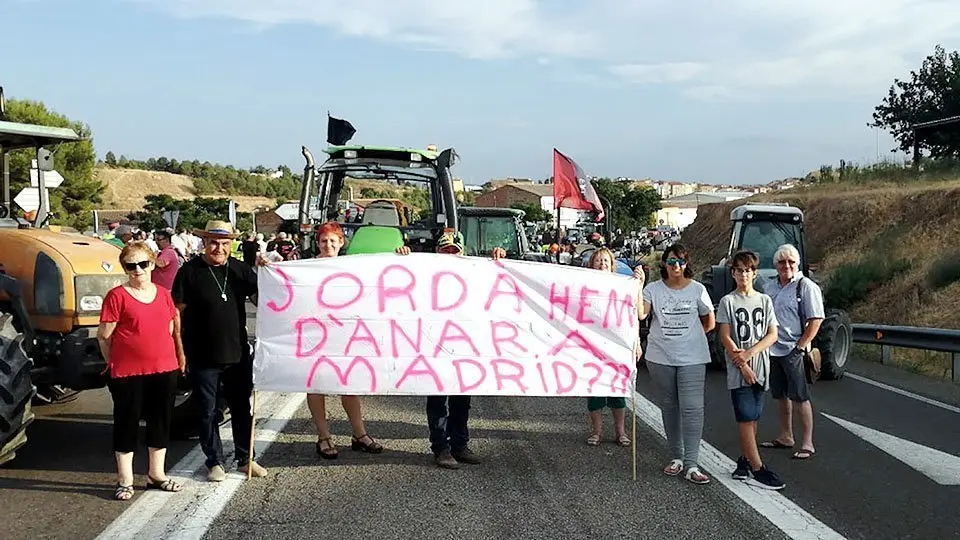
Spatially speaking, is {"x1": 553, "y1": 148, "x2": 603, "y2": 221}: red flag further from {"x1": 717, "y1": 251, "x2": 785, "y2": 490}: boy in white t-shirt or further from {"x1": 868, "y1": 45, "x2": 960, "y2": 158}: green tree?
{"x1": 868, "y1": 45, "x2": 960, "y2": 158}: green tree

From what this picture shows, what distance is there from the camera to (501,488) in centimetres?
592

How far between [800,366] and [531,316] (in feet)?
7.51

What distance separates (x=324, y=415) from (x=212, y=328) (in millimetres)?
1236

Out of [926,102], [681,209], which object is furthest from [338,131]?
[681,209]

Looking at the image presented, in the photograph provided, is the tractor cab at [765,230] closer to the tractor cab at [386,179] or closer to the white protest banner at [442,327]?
the tractor cab at [386,179]

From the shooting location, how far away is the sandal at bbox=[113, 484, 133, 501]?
560 centimetres

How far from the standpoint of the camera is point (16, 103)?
4750 centimetres

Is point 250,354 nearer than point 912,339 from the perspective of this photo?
Yes

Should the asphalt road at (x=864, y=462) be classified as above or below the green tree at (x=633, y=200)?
below

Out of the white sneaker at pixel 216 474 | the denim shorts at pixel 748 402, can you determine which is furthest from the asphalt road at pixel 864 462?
the white sneaker at pixel 216 474

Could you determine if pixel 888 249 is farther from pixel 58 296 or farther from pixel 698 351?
pixel 58 296

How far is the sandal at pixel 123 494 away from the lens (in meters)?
5.60

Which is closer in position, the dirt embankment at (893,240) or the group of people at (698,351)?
the group of people at (698,351)

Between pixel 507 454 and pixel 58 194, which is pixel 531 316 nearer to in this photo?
pixel 507 454
